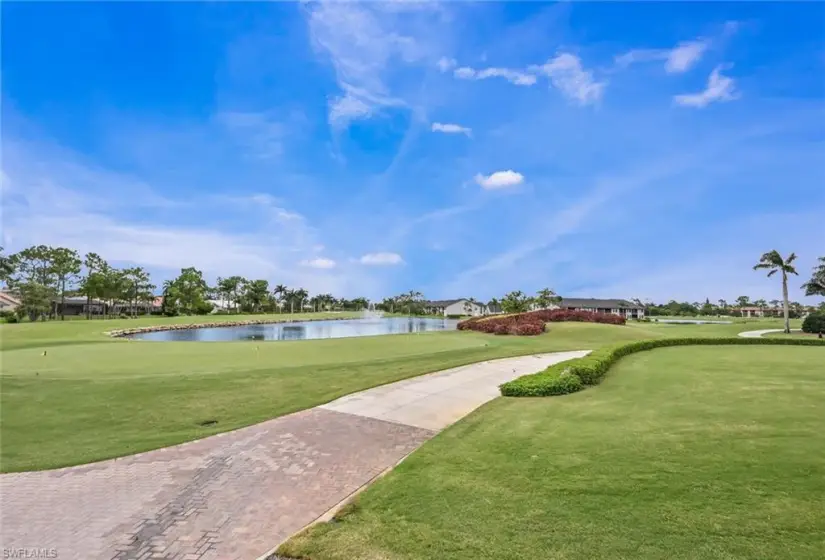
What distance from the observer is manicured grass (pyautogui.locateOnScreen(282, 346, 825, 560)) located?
12.9 feet

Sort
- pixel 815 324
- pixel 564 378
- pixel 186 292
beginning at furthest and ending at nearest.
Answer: pixel 186 292, pixel 815 324, pixel 564 378

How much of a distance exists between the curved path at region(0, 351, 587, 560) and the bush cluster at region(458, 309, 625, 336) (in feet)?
90.0

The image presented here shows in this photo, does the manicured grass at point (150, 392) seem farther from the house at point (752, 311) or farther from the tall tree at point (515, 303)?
the house at point (752, 311)

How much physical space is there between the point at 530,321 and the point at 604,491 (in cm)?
3280

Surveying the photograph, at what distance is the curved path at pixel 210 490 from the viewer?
4230 mm

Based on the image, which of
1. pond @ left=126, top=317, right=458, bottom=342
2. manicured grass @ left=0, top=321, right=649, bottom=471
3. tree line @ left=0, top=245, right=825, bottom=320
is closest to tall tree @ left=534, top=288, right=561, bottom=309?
tree line @ left=0, top=245, right=825, bottom=320

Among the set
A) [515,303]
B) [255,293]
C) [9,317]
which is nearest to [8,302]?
[9,317]

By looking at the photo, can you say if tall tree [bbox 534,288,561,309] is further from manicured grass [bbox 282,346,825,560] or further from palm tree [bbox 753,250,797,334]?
manicured grass [bbox 282,346,825,560]

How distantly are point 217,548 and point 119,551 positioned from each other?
0.91 m

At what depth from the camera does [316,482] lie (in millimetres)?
5594

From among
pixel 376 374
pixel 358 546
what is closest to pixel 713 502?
pixel 358 546

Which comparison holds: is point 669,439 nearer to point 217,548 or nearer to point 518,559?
point 518,559

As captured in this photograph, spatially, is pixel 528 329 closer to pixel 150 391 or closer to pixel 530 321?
pixel 530 321

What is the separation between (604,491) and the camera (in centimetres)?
497
